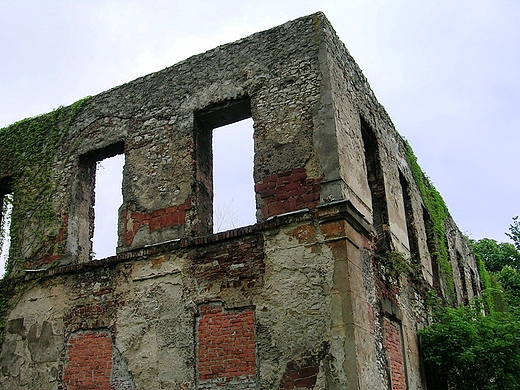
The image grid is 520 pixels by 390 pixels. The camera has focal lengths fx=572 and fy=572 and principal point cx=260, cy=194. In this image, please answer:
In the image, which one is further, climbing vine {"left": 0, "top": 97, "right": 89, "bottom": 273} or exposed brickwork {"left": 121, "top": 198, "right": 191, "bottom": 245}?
climbing vine {"left": 0, "top": 97, "right": 89, "bottom": 273}

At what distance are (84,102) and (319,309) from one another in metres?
5.80

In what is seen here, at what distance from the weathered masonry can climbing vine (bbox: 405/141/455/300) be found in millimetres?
1886

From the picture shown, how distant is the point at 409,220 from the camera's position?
10.8 m

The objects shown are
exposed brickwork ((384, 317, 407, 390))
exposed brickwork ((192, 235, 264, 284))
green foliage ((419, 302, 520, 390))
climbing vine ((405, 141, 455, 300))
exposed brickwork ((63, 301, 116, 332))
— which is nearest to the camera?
exposed brickwork ((192, 235, 264, 284))

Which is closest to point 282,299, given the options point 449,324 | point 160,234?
point 160,234

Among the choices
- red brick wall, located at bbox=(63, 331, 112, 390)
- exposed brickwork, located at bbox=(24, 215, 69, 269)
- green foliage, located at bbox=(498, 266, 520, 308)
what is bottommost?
red brick wall, located at bbox=(63, 331, 112, 390)

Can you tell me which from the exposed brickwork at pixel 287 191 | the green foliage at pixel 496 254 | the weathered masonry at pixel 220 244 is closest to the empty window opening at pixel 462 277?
the weathered masonry at pixel 220 244

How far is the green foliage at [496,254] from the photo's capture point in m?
28.0

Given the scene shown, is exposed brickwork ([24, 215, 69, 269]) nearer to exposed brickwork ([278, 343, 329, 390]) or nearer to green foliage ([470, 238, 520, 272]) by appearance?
exposed brickwork ([278, 343, 329, 390])

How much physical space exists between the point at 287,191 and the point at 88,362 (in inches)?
143

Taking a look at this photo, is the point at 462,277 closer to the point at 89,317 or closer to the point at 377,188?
the point at 377,188

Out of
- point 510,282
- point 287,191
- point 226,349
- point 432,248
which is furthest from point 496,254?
point 226,349

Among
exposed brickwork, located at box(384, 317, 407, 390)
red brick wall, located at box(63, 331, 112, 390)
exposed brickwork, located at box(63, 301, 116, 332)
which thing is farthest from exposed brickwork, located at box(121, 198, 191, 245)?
exposed brickwork, located at box(384, 317, 407, 390)

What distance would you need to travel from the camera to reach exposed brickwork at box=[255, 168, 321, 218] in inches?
284
